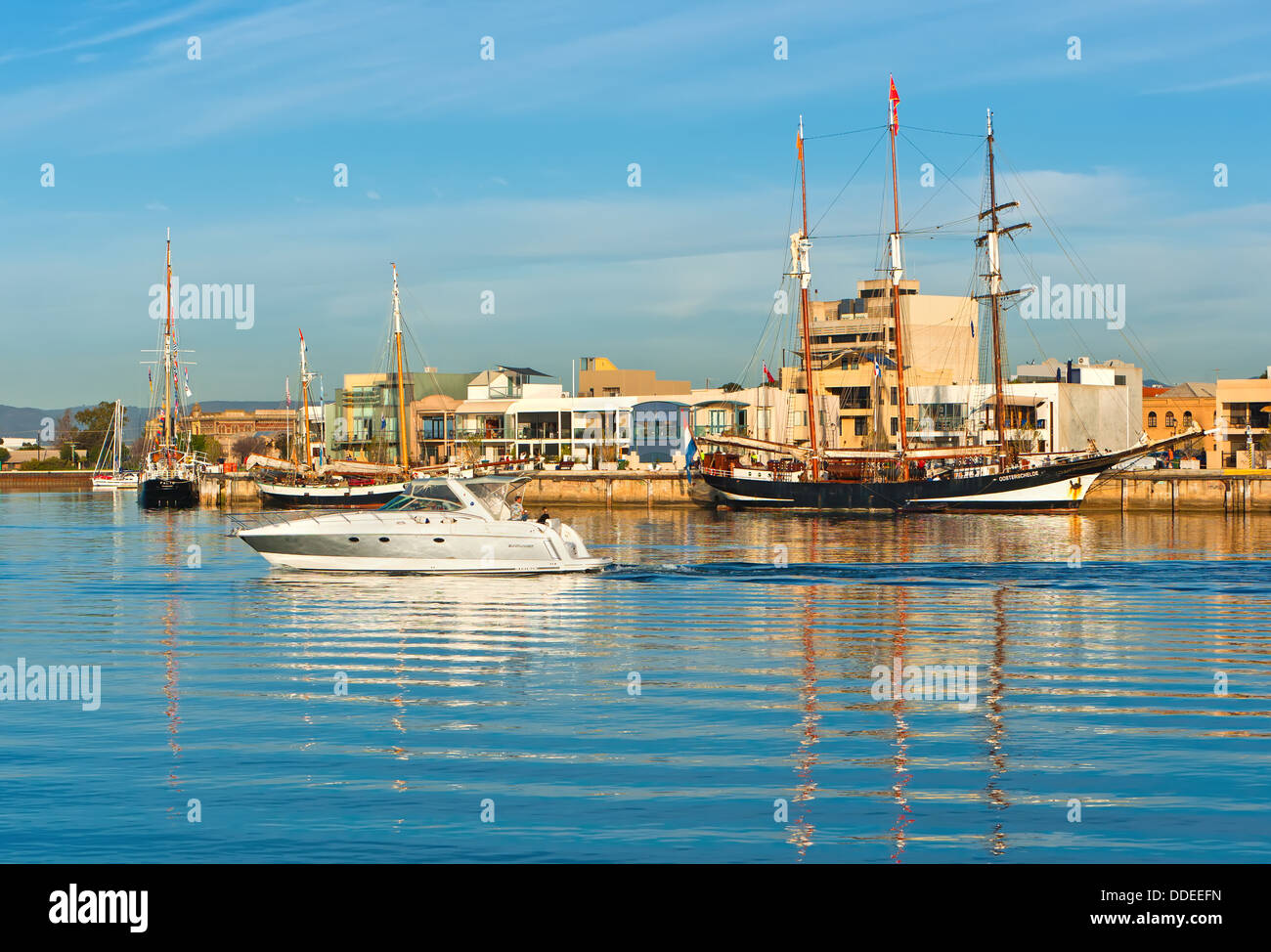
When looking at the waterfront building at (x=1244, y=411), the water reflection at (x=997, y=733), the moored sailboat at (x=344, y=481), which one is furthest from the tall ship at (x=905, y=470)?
the water reflection at (x=997, y=733)

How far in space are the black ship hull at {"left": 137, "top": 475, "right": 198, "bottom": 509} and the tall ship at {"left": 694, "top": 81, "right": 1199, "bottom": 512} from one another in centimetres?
4737

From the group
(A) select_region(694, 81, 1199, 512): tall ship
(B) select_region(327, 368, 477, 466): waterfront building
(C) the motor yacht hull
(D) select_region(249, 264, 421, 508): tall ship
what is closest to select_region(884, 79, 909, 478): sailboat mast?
(A) select_region(694, 81, 1199, 512): tall ship

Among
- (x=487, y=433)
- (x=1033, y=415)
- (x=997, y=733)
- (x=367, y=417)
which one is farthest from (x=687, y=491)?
(x=997, y=733)

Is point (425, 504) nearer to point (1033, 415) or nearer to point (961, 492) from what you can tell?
point (961, 492)

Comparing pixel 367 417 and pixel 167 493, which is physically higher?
pixel 367 417

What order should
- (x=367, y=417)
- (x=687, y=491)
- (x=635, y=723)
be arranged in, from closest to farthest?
(x=635, y=723)
(x=687, y=491)
(x=367, y=417)

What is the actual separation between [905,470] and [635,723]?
89735 millimetres

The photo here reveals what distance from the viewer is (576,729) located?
63.9 ft

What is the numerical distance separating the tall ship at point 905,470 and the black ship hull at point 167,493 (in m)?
47.4

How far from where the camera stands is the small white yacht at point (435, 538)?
42500 mm

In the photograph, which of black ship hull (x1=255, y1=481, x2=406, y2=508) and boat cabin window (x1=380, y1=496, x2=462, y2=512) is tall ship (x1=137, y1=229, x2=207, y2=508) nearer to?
black ship hull (x1=255, y1=481, x2=406, y2=508)

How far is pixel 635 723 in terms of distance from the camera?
19812 mm

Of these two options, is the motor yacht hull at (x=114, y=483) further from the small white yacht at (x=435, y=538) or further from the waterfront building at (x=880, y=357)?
the small white yacht at (x=435, y=538)
